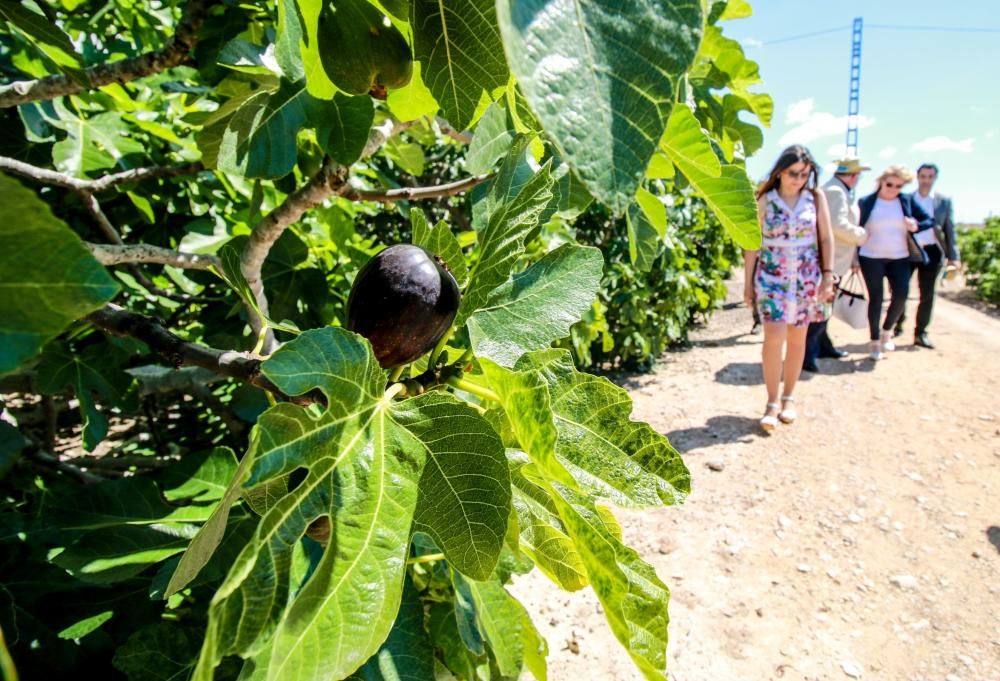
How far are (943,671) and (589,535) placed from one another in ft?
8.59

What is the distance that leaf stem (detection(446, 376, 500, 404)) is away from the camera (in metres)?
0.61

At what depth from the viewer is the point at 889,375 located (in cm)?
576

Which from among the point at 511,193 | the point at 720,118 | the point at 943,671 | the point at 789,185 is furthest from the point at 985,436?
the point at 511,193

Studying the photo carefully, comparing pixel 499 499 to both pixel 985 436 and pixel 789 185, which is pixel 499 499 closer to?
pixel 789 185

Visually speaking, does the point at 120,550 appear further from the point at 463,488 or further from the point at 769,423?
the point at 769,423

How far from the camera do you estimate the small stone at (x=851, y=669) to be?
2281mm

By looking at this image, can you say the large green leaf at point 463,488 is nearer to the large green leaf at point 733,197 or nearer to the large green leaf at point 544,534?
the large green leaf at point 544,534

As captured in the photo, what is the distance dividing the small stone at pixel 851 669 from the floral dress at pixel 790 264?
87.3 inches

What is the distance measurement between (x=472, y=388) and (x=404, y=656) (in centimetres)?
45

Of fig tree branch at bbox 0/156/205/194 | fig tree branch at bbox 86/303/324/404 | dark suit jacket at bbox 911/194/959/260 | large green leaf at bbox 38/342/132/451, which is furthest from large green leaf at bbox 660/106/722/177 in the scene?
dark suit jacket at bbox 911/194/959/260

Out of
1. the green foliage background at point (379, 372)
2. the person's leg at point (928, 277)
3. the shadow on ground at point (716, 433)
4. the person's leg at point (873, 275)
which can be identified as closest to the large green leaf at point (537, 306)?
the green foliage background at point (379, 372)

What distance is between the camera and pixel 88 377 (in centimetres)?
155

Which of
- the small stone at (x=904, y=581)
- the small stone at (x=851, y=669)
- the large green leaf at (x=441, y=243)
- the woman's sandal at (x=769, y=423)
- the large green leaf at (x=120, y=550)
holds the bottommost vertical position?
the small stone at (x=904, y=581)

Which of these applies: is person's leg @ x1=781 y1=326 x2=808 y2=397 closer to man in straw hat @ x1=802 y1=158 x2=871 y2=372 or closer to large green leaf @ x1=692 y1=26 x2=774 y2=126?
man in straw hat @ x1=802 y1=158 x2=871 y2=372
